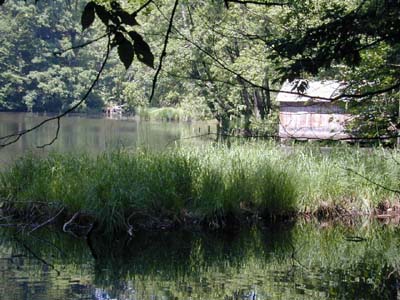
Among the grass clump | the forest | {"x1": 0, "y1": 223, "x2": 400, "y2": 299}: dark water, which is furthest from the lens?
the grass clump

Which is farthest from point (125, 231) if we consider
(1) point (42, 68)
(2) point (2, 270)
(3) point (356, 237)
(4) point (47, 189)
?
(1) point (42, 68)

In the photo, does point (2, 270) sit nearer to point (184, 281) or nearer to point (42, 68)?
point (184, 281)

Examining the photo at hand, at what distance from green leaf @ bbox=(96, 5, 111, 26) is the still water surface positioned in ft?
16.3

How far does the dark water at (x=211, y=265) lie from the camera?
712cm

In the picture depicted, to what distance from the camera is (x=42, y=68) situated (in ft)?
203

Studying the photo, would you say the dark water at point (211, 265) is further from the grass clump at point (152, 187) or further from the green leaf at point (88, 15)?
the green leaf at point (88, 15)

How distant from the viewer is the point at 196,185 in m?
11.2

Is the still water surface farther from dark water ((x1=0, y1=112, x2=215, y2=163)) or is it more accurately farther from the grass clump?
dark water ((x1=0, y1=112, x2=215, y2=163))

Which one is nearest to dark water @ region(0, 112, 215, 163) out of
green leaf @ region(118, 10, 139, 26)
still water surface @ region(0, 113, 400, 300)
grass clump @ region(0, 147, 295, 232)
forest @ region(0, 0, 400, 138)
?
grass clump @ region(0, 147, 295, 232)

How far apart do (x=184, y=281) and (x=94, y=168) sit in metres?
4.49

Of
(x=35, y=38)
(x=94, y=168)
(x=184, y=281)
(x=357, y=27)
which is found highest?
(x=35, y=38)

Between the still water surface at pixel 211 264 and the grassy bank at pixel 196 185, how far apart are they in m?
0.49

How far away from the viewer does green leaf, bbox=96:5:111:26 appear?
210cm

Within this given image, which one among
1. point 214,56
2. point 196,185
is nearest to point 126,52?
point 196,185
